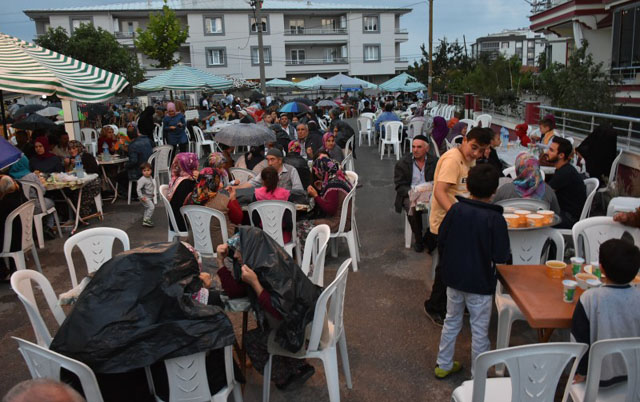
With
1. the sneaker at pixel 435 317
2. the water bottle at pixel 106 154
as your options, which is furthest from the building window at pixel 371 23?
the sneaker at pixel 435 317

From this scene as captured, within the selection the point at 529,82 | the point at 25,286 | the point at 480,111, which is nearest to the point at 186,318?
the point at 25,286

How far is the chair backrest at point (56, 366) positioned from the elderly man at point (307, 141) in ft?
20.8

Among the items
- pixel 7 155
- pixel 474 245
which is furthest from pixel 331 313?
pixel 7 155

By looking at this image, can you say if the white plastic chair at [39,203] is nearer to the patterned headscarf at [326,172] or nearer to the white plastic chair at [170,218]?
the white plastic chair at [170,218]

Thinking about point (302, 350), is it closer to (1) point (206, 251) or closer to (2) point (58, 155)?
(1) point (206, 251)

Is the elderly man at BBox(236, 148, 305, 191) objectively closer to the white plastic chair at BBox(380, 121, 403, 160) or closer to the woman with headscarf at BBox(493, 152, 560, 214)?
the woman with headscarf at BBox(493, 152, 560, 214)

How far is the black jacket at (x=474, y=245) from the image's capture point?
3170 mm

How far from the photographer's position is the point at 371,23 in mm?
46250

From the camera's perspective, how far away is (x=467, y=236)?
10.6 ft

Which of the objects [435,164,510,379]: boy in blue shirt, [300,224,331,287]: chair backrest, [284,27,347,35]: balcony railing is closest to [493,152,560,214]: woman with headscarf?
[435,164,510,379]: boy in blue shirt

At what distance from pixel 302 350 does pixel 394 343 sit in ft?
4.42

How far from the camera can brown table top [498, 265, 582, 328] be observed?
2.78 m

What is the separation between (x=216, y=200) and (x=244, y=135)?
7.91ft

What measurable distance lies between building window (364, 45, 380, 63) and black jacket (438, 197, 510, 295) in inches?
1770
